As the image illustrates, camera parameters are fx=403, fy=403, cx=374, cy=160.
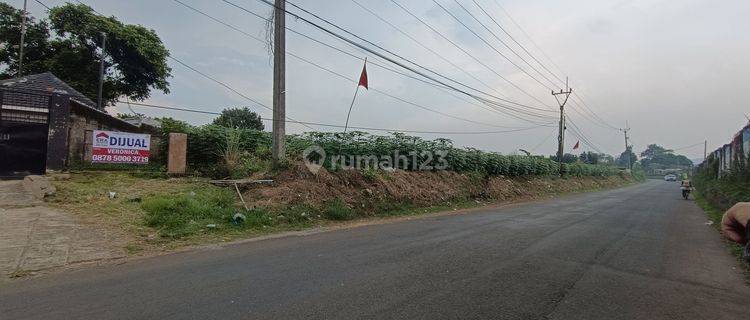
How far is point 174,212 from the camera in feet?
31.0

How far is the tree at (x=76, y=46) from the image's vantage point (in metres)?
32.7

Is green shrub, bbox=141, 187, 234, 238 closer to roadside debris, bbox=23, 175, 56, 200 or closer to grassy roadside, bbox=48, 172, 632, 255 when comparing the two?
grassy roadside, bbox=48, 172, 632, 255

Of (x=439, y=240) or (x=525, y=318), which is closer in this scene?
(x=525, y=318)

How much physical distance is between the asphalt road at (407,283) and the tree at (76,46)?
33.7 meters

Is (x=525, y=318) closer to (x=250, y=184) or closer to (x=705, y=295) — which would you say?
(x=705, y=295)

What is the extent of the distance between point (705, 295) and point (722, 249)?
4323 mm

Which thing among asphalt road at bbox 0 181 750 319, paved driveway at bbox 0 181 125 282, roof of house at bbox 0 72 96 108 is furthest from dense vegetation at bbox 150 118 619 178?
roof of house at bbox 0 72 96 108

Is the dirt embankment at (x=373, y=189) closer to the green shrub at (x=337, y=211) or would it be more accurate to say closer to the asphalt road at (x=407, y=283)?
the green shrub at (x=337, y=211)

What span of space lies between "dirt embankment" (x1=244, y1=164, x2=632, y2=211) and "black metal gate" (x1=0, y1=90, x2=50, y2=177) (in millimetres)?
6806

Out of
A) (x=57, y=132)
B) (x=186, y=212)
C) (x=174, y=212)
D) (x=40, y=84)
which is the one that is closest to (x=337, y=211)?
(x=186, y=212)

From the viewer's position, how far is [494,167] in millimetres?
24578

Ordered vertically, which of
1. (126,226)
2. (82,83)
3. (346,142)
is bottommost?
(126,226)

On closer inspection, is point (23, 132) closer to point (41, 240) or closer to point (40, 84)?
point (41, 240)

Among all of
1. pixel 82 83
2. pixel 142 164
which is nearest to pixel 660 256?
pixel 142 164
